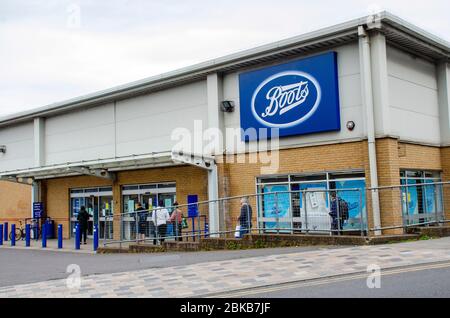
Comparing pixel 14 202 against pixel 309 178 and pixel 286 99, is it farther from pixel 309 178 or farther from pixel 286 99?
pixel 309 178

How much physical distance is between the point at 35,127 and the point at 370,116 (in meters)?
17.8

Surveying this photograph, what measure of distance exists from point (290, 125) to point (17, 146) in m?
17.3

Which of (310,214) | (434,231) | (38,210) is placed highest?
(38,210)

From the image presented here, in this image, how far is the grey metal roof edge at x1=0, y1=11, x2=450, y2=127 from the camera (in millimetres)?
15688

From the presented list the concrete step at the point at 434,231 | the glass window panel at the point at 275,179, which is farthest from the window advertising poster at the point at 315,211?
the glass window panel at the point at 275,179

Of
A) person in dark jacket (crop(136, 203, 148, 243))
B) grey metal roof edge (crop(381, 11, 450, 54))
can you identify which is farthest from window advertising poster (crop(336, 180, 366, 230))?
person in dark jacket (crop(136, 203, 148, 243))

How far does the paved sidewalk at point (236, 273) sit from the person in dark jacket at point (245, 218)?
12.6ft

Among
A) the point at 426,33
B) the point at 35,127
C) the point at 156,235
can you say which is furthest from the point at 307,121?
the point at 35,127

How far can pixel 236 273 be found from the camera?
1009cm

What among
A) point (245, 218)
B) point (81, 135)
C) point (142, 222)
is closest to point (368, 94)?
point (245, 218)

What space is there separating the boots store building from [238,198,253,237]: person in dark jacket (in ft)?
2.07

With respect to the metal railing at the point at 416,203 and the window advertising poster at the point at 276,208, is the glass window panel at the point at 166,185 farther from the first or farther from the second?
the metal railing at the point at 416,203

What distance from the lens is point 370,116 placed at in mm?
15531
